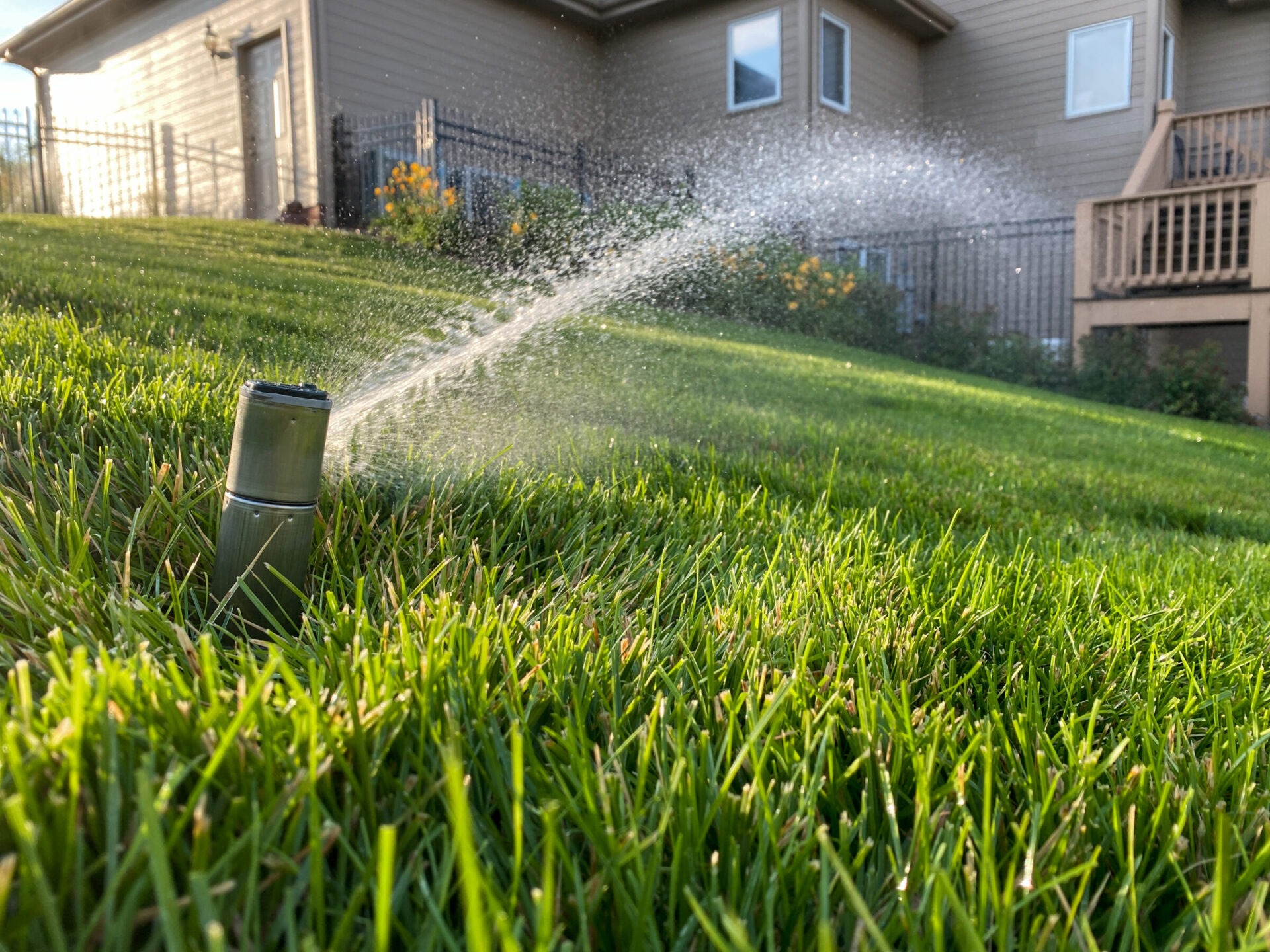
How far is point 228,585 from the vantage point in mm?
1560

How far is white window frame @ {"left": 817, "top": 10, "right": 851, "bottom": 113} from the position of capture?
1416 centimetres

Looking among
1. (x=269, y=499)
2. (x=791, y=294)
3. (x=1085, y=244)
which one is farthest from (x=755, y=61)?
(x=269, y=499)

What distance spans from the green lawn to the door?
10.4 meters

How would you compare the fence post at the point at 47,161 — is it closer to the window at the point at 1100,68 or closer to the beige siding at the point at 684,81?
the beige siding at the point at 684,81

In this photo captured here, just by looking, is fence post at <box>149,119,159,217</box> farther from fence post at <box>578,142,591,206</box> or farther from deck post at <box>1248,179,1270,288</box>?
deck post at <box>1248,179,1270,288</box>

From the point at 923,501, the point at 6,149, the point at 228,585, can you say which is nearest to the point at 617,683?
the point at 228,585

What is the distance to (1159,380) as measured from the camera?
33.2ft

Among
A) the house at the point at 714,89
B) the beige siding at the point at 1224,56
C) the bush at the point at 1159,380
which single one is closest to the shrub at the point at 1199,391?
the bush at the point at 1159,380

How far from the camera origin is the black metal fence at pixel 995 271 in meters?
13.3

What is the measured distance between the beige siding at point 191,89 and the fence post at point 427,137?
4.31 feet

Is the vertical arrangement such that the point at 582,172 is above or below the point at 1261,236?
above

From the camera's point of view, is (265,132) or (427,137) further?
(265,132)

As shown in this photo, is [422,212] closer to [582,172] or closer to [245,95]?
[582,172]

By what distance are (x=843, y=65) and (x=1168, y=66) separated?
4986mm
